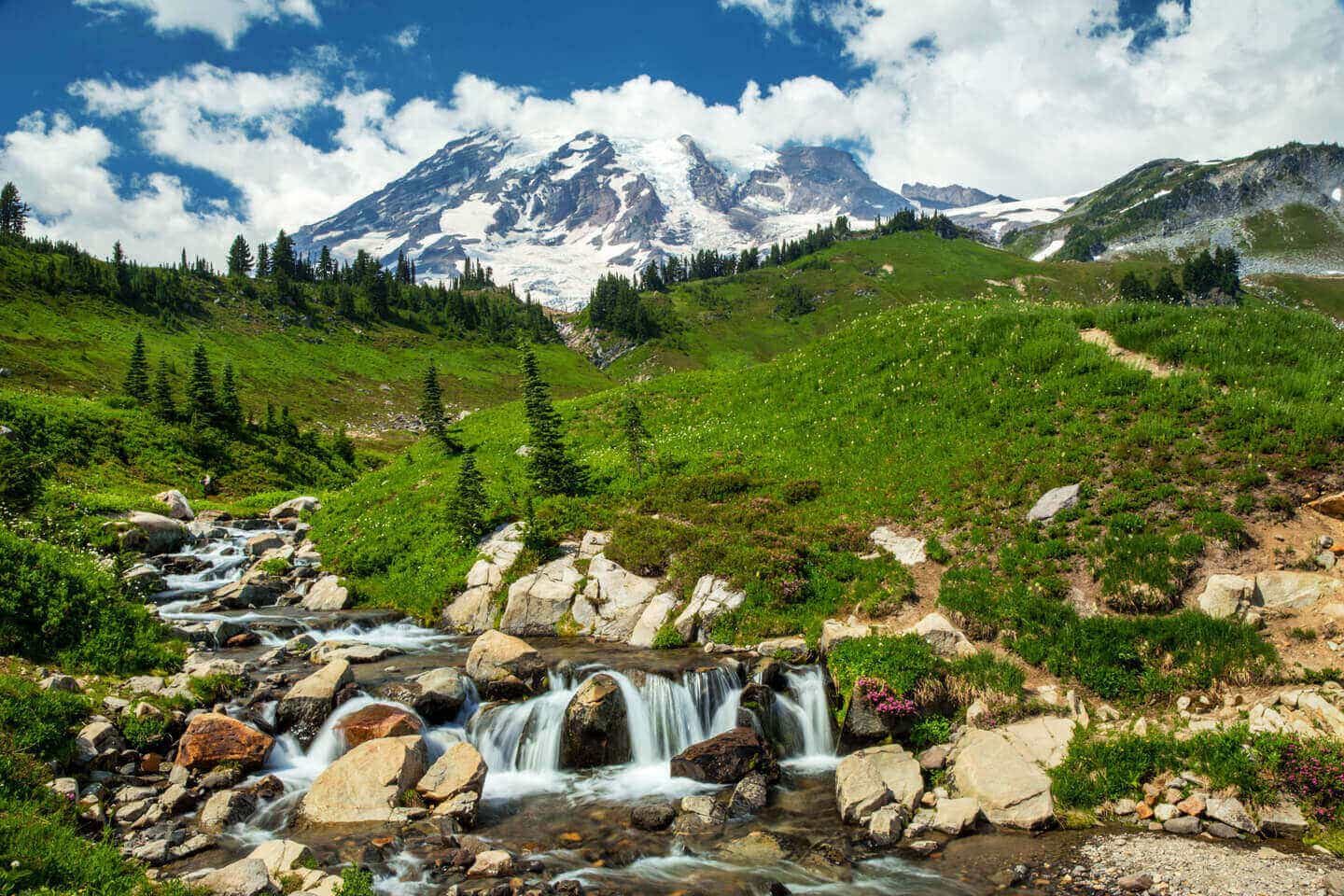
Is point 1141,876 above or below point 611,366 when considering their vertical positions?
below

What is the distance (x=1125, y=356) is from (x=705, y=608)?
18.9m

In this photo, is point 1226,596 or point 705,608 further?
point 705,608

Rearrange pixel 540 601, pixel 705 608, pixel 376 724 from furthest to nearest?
pixel 540 601, pixel 705 608, pixel 376 724

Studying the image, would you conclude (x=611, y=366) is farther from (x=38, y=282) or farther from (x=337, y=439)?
(x=337, y=439)

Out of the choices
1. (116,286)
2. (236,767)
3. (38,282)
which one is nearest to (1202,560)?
(236,767)

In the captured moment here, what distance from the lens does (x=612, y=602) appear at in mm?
19922

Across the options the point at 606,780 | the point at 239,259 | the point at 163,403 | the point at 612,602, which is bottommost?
the point at 606,780

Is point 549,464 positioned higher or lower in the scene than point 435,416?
lower

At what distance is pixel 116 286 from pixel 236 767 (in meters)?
154

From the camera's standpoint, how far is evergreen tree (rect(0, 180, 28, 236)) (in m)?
152

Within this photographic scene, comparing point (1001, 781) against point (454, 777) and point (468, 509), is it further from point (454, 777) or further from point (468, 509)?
point (468, 509)

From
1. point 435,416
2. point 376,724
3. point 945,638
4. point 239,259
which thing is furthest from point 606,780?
point 239,259

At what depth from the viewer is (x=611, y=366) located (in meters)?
193

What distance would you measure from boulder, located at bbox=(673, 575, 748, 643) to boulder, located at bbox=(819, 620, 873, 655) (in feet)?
9.01
